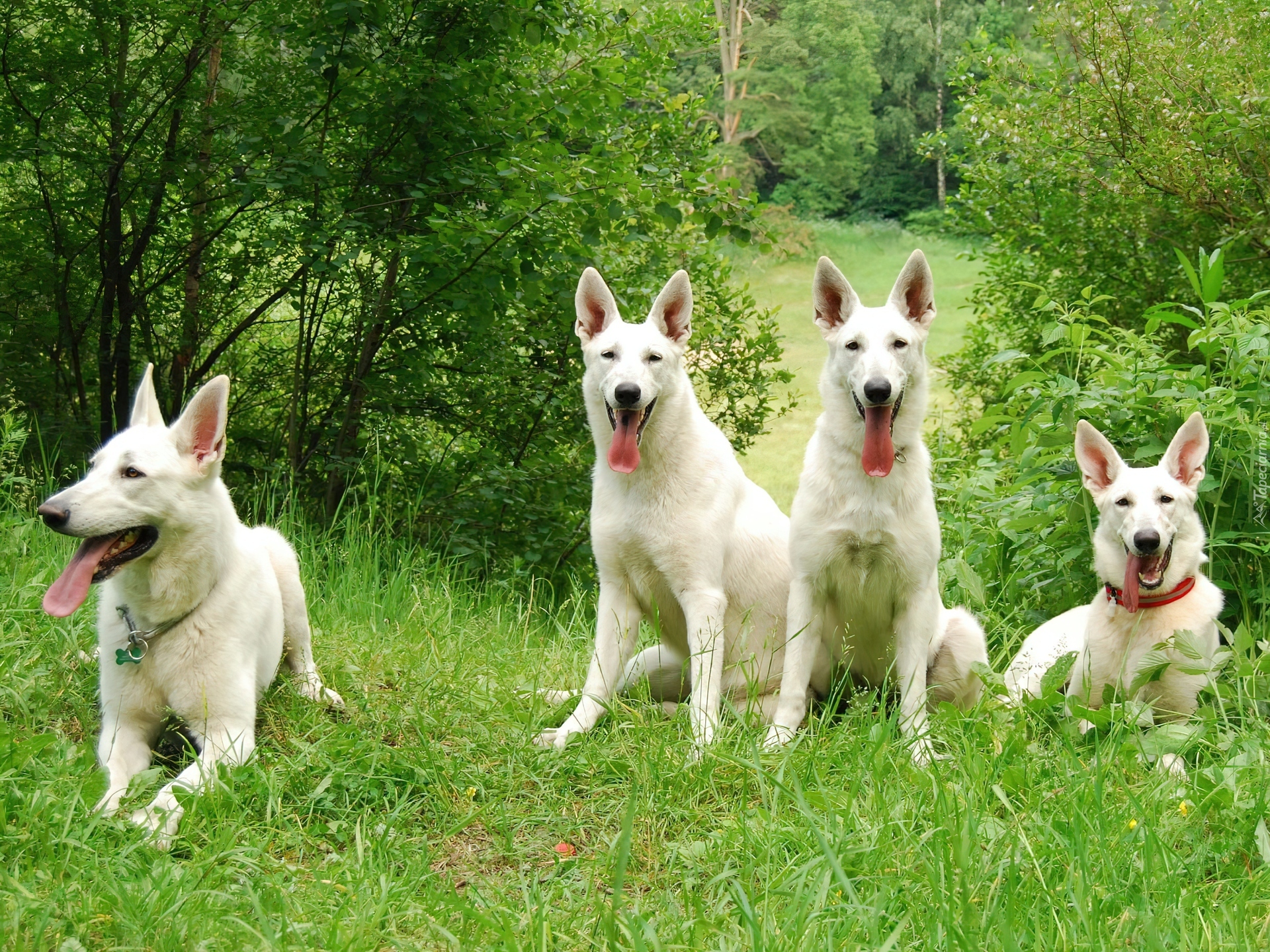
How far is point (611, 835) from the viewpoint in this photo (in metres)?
3.17

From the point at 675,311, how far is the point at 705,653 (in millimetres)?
1347

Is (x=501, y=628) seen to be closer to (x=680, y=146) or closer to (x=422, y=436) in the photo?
(x=422, y=436)

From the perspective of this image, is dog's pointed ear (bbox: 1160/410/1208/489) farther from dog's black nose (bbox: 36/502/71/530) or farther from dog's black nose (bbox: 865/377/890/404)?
dog's black nose (bbox: 36/502/71/530)

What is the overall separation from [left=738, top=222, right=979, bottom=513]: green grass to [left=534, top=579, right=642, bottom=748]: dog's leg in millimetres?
8543

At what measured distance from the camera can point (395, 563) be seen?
5941 millimetres

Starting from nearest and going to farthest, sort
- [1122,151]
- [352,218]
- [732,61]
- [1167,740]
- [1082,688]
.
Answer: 1. [1167,740]
2. [1082,688]
3. [352,218]
4. [1122,151]
5. [732,61]

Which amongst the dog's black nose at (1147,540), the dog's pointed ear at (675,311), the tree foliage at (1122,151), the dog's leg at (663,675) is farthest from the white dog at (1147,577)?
the tree foliage at (1122,151)

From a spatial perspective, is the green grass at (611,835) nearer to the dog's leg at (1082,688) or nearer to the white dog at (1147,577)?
the dog's leg at (1082,688)

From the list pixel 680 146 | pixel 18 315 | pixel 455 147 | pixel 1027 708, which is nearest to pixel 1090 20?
pixel 680 146

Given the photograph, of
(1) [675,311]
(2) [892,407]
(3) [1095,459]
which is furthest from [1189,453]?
(1) [675,311]

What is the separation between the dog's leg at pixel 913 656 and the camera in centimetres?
372

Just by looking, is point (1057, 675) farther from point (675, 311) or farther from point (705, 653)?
point (675, 311)

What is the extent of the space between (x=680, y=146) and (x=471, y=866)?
218 inches

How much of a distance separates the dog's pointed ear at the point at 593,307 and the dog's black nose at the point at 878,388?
3.57ft
